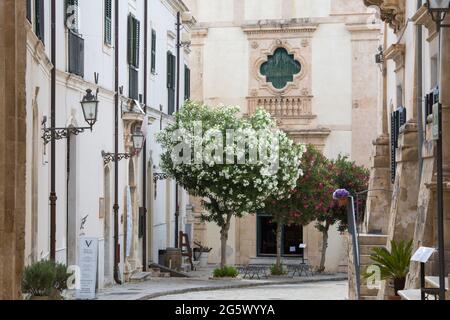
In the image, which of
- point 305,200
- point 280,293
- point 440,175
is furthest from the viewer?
point 305,200

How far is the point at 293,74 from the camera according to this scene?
42.6m

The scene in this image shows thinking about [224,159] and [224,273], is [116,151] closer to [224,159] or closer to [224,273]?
[224,159]

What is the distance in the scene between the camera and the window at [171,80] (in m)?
36.3

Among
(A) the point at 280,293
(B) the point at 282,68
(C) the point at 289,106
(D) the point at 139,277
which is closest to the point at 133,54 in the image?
(D) the point at 139,277

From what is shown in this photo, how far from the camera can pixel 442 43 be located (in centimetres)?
1584

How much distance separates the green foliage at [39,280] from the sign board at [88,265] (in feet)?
11.0

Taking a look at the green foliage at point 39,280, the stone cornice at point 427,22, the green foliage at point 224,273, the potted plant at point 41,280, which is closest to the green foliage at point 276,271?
the green foliage at point 224,273

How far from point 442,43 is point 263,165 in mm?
15711

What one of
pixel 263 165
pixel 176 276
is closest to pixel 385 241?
pixel 263 165

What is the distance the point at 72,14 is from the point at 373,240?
772 cm

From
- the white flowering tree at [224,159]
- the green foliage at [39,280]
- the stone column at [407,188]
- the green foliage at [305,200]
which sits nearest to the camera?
the green foliage at [39,280]

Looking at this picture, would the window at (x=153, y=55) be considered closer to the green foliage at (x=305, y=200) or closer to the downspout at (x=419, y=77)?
the green foliage at (x=305, y=200)

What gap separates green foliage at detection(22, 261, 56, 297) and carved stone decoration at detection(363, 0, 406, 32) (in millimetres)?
9570
